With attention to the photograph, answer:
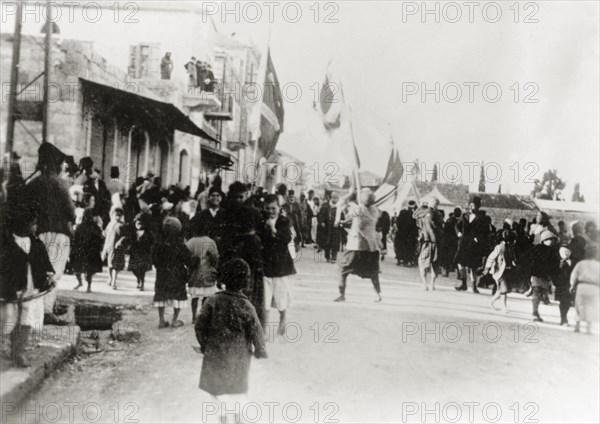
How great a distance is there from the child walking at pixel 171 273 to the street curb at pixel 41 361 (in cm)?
57

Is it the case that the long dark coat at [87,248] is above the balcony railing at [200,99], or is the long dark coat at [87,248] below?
below

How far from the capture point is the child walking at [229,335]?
2.78m

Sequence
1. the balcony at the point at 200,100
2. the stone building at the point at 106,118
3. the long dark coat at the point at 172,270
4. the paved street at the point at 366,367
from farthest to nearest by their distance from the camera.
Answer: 1. the balcony at the point at 200,100
2. the long dark coat at the point at 172,270
3. the stone building at the point at 106,118
4. the paved street at the point at 366,367

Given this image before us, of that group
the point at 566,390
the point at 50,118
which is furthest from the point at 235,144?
the point at 566,390

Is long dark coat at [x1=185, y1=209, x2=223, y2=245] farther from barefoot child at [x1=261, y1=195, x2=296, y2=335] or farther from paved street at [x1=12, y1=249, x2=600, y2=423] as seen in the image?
paved street at [x1=12, y1=249, x2=600, y2=423]

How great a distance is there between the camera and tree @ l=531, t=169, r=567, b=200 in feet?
12.6

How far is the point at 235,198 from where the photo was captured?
142 inches

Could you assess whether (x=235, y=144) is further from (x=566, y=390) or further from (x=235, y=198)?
(x=566, y=390)

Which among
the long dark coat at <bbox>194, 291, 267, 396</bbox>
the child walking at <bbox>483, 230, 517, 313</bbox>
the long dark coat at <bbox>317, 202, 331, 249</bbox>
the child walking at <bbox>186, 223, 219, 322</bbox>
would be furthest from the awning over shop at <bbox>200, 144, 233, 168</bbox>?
the child walking at <bbox>483, 230, 517, 313</bbox>

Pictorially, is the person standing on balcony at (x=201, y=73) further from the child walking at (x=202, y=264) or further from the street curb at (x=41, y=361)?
the street curb at (x=41, y=361)

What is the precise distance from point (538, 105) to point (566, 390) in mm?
1969

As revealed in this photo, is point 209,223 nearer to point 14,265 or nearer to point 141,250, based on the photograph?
point 141,250

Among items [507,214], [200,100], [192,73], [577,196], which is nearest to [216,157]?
[200,100]

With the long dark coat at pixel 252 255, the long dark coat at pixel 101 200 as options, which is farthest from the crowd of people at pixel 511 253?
the long dark coat at pixel 101 200
